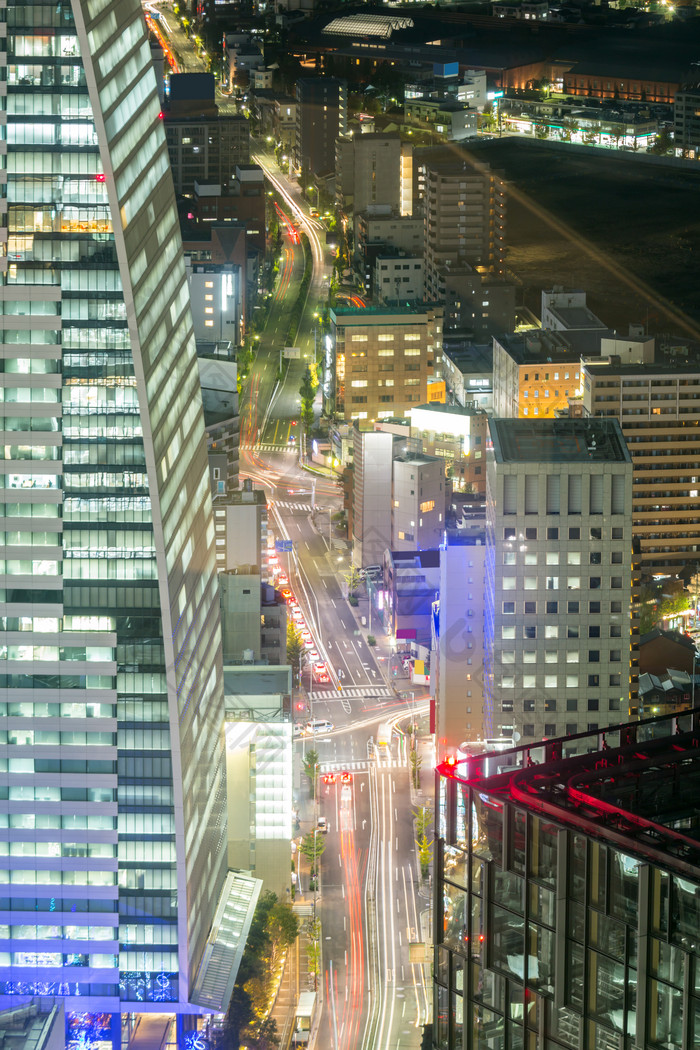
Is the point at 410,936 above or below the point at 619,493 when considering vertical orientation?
below

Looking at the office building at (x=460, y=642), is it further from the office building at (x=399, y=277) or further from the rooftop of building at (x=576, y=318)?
the office building at (x=399, y=277)

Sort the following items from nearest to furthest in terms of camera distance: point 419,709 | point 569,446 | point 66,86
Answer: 1. point 66,86
2. point 569,446
3. point 419,709

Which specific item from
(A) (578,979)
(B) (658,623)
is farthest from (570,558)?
(A) (578,979)

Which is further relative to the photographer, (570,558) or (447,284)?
(447,284)

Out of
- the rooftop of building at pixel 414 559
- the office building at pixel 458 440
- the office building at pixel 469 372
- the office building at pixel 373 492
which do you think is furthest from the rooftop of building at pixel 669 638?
the office building at pixel 469 372

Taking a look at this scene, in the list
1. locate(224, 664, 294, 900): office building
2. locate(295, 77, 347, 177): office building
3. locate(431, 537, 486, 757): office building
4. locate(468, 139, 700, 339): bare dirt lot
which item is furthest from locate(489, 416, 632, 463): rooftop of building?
locate(295, 77, 347, 177): office building

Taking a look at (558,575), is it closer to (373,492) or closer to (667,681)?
(667,681)

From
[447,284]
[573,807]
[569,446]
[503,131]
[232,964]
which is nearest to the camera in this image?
[573,807]

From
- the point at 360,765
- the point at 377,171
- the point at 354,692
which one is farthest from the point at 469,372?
the point at 360,765

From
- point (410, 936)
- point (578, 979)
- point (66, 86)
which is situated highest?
point (66, 86)

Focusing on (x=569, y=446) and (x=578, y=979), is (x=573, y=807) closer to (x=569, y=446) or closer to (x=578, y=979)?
(x=578, y=979)
